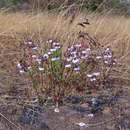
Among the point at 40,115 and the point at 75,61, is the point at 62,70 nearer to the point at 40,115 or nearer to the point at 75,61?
the point at 75,61

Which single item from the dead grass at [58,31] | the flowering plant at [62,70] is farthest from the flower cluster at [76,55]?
the dead grass at [58,31]

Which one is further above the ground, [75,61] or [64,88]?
[75,61]

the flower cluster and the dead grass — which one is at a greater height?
the flower cluster

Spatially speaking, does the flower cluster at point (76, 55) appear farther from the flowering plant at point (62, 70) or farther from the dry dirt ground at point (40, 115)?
the dry dirt ground at point (40, 115)

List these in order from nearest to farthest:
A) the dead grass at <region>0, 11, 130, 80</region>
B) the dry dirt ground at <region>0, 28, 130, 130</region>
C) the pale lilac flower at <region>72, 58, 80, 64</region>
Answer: the dry dirt ground at <region>0, 28, 130, 130</region>, the pale lilac flower at <region>72, 58, 80, 64</region>, the dead grass at <region>0, 11, 130, 80</region>

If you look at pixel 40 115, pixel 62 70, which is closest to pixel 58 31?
pixel 62 70

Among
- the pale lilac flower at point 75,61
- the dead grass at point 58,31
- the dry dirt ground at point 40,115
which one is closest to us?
the dry dirt ground at point 40,115

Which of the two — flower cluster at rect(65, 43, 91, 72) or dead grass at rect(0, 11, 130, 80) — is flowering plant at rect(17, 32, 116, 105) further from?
dead grass at rect(0, 11, 130, 80)

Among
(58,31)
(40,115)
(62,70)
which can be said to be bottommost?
(58,31)

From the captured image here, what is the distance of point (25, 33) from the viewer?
5234 mm

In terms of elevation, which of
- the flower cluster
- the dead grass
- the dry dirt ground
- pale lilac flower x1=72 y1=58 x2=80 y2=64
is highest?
pale lilac flower x1=72 y1=58 x2=80 y2=64

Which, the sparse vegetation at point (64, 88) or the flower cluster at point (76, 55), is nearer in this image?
the sparse vegetation at point (64, 88)

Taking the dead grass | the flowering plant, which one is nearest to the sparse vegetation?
the flowering plant

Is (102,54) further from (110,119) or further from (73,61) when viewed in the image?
(110,119)
